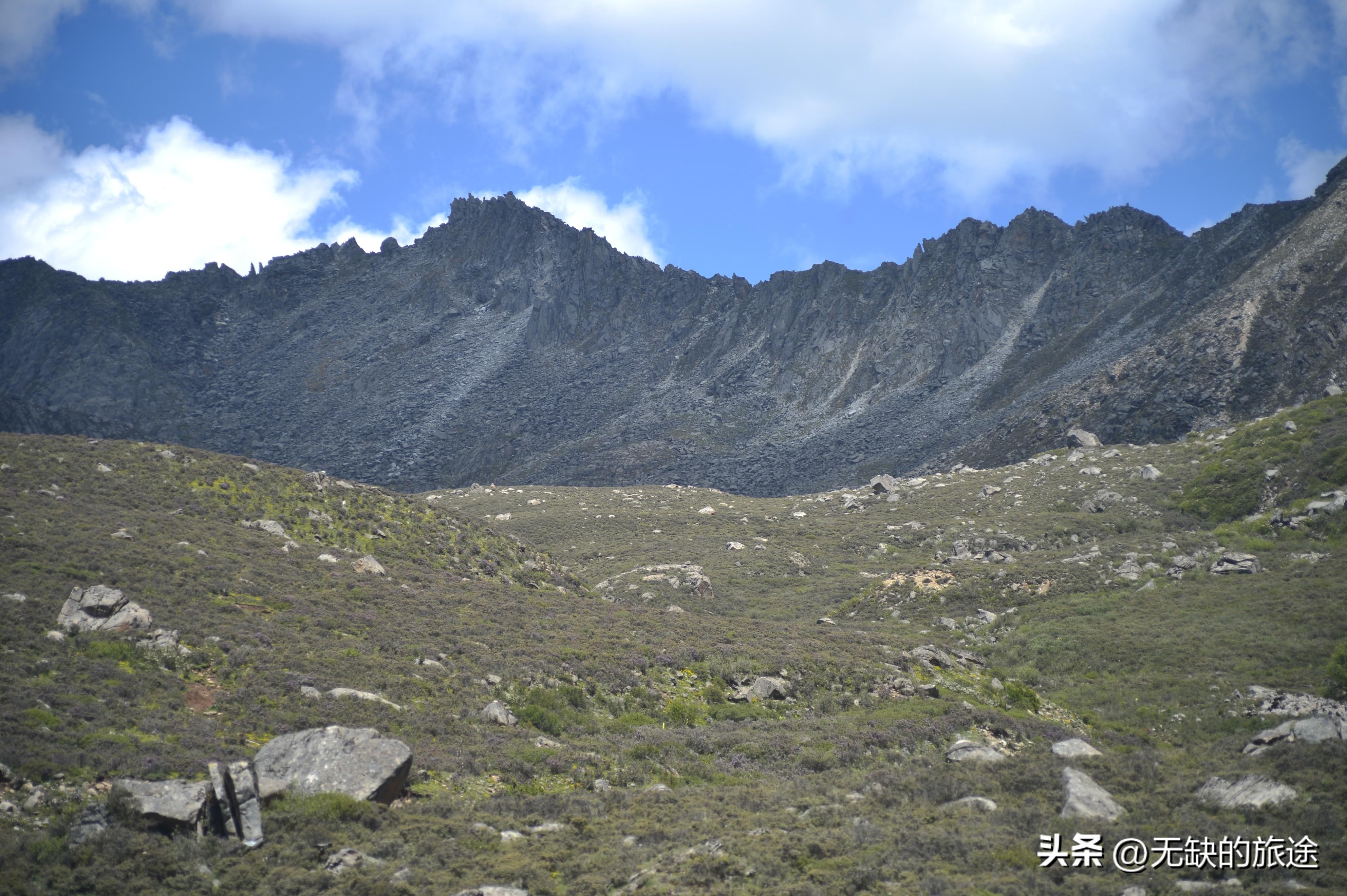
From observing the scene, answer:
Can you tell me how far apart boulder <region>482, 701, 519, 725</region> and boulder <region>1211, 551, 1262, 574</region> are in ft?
117

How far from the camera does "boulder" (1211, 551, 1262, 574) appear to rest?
1428 inches

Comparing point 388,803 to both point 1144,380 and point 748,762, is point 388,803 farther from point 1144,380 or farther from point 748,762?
point 1144,380

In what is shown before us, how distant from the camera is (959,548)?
55.8 metres

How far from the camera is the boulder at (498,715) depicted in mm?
22266

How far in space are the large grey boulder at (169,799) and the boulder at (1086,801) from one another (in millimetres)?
16860

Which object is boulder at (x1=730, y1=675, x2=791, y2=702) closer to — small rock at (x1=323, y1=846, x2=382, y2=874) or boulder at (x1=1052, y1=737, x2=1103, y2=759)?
boulder at (x1=1052, y1=737, x2=1103, y2=759)

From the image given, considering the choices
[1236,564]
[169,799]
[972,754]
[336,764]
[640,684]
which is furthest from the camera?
[1236,564]

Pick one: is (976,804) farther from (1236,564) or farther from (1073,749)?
(1236,564)

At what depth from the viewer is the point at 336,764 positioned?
1634 cm

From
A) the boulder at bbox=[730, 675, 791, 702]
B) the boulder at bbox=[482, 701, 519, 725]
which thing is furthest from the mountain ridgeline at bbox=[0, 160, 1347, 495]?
the boulder at bbox=[482, 701, 519, 725]

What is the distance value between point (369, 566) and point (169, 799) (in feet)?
69.3

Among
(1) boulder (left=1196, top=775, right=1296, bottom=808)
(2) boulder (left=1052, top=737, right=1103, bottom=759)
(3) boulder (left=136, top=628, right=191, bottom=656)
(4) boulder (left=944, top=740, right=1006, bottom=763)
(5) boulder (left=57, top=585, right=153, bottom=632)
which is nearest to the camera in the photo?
(1) boulder (left=1196, top=775, right=1296, bottom=808)

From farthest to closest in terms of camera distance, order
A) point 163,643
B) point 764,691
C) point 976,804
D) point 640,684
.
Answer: point 764,691, point 640,684, point 163,643, point 976,804

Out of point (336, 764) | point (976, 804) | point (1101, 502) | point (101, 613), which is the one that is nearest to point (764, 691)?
point (976, 804)
